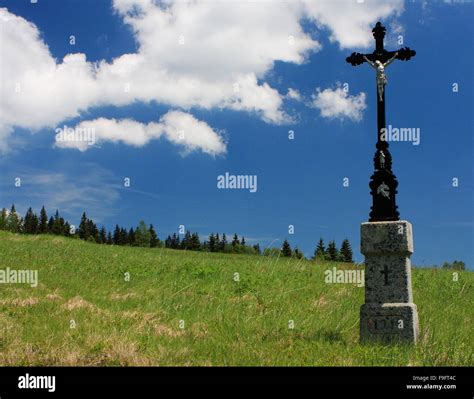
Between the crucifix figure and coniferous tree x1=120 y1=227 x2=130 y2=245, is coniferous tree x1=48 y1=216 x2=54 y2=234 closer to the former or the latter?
coniferous tree x1=120 y1=227 x2=130 y2=245

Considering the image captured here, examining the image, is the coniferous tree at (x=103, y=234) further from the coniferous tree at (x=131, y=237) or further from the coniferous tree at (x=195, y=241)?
the coniferous tree at (x=195, y=241)

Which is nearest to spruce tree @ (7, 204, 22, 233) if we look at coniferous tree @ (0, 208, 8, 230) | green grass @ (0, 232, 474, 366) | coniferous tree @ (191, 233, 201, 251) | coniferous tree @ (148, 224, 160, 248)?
coniferous tree @ (0, 208, 8, 230)

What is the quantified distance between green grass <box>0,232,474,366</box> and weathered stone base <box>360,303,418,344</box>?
282 mm

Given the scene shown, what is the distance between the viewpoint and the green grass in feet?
29.0

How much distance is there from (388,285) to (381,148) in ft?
9.30

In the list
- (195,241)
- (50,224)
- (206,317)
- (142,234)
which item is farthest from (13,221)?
(206,317)

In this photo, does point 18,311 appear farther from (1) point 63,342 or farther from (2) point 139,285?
(2) point 139,285

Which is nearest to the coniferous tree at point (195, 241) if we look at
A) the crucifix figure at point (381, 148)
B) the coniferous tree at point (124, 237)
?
the coniferous tree at point (124, 237)

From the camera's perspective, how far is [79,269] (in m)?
18.7

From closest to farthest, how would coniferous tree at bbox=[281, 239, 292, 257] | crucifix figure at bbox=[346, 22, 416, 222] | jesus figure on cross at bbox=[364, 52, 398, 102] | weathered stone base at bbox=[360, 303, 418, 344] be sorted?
weathered stone base at bbox=[360, 303, 418, 344]
crucifix figure at bbox=[346, 22, 416, 222]
jesus figure on cross at bbox=[364, 52, 398, 102]
coniferous tree at bbox=[281, 239, 292, 257]

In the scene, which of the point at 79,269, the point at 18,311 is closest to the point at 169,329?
the point at 18,311

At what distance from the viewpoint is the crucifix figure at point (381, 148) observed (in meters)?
10.4

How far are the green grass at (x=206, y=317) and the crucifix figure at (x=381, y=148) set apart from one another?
268 cm
